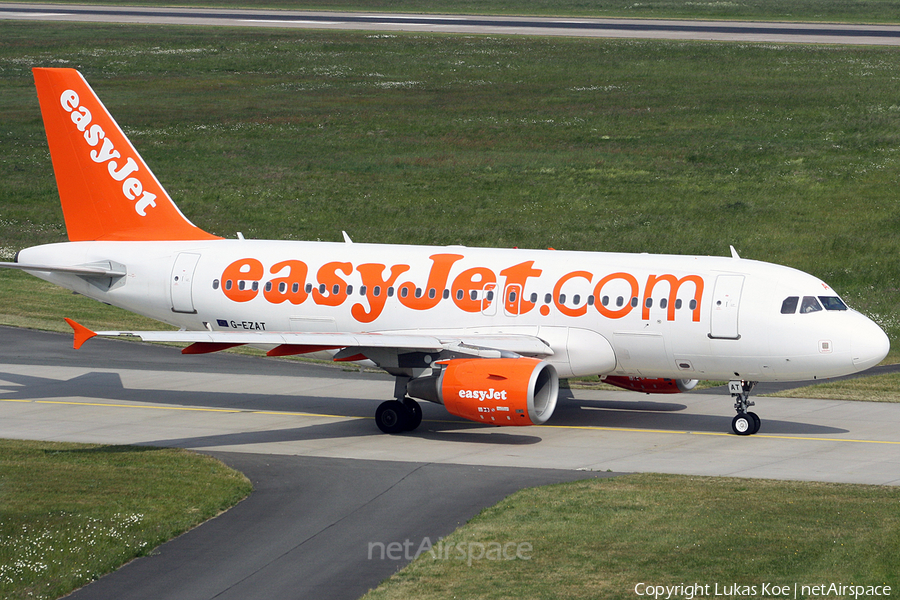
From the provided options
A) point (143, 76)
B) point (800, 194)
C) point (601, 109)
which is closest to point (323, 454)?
point (800, 194)

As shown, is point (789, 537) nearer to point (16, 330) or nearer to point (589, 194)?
point (16, 330)

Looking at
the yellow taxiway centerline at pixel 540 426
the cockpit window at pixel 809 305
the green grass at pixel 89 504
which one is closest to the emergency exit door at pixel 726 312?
the cockpit window at pixel 809 305

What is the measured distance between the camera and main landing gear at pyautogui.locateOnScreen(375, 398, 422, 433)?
30766mm

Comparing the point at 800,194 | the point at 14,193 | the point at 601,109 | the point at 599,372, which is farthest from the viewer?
the point at 601,109

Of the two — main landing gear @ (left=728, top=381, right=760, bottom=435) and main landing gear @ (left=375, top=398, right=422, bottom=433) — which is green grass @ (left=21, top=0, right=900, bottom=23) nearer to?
main landing gear @ (left=728, top=381, right=760, bottom=435)

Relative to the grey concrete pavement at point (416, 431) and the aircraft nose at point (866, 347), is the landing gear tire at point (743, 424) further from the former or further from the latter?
the aircraft nose at point (866, 347)

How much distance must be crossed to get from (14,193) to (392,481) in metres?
48.6

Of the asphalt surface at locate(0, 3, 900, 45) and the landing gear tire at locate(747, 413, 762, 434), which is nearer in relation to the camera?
the landing gear tire at locate(747, 413, 762, 434)

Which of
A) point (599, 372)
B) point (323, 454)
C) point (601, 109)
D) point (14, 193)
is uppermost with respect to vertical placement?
point (601, 109)

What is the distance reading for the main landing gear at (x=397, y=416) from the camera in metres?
30.8

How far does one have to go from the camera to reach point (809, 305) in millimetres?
28859

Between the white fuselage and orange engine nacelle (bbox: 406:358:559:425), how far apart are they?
205 cm

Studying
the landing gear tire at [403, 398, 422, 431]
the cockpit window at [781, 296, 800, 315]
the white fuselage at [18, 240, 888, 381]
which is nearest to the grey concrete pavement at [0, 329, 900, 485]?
the landing gear tire at [403, 398, 422, 431]

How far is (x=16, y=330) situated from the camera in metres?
45.0
